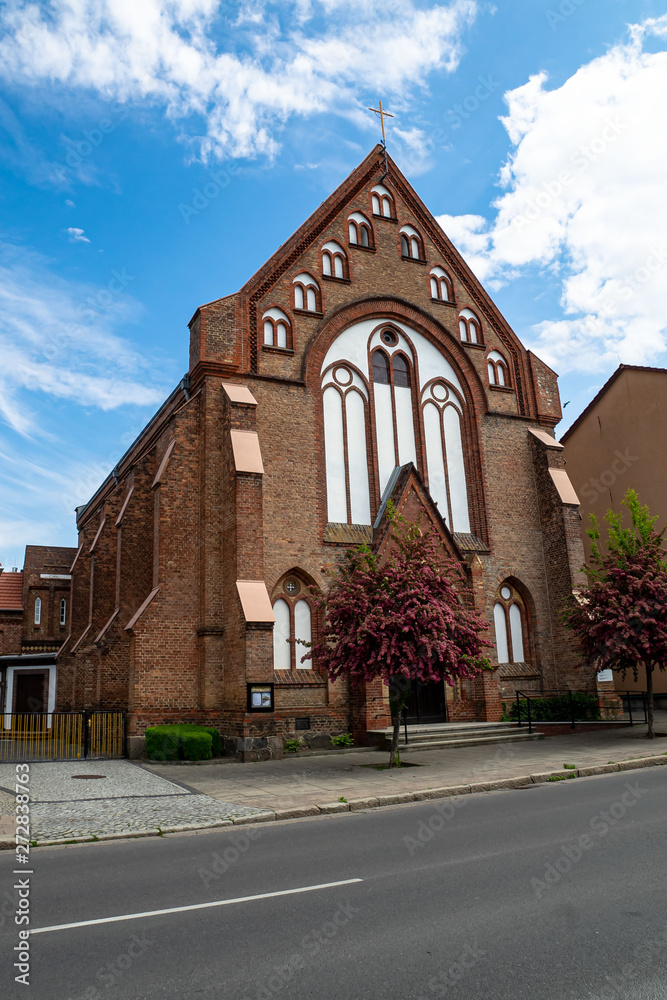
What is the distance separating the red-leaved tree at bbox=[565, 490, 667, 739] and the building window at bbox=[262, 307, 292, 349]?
9.72 meters

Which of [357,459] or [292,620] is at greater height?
[357,459]

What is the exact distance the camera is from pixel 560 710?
21531mm

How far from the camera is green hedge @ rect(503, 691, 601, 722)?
21453 millimetres

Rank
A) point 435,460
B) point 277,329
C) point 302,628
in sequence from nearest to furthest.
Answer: point 302,628 < point 277,329 < point 435,460

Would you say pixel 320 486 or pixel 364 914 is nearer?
pixel 364 914

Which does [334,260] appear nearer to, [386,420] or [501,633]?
[386,420]

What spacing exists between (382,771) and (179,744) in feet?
15.5

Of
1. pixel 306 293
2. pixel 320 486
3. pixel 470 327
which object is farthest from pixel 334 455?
pixel 470 327

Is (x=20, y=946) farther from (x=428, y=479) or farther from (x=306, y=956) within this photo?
(x=428, y=479)

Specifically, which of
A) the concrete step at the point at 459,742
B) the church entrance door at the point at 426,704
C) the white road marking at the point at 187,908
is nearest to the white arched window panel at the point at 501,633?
the church entrance door at the point at 426,704

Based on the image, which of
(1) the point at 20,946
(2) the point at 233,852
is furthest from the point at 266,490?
(1) the point at 20,946

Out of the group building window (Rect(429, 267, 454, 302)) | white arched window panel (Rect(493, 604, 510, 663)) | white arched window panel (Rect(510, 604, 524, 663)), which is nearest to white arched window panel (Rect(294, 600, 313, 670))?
white arched window panel (Rect(493, 604, 510, 663))

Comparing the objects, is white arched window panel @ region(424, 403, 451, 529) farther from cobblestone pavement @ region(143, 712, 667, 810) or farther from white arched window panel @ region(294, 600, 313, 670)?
cobblestone pavement @ region(143, 712, 667, 810)

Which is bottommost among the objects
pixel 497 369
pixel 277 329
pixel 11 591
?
pixel 11 591
